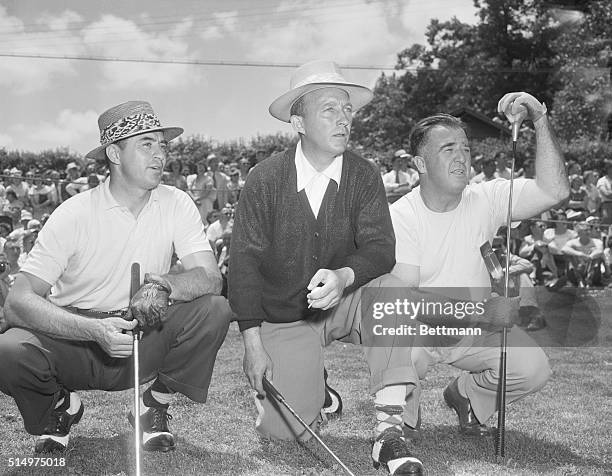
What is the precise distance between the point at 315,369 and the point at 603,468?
139cm

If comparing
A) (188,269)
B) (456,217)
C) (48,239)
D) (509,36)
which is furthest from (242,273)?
(509,36)

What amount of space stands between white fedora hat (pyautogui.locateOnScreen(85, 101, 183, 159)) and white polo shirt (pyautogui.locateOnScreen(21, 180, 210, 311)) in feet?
0.74

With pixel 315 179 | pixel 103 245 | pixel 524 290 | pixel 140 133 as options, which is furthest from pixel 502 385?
pixel 524 290

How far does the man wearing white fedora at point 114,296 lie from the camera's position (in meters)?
3.36

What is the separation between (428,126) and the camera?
4215 millimetres

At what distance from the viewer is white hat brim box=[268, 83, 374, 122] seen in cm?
392

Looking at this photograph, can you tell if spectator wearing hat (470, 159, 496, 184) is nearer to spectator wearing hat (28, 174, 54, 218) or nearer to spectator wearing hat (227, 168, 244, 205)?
spectator wearing hat (227, 168, 244, 205)

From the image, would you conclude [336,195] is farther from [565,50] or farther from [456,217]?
[565,50]

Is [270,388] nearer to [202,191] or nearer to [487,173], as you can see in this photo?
[202,191]

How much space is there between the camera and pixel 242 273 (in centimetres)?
367

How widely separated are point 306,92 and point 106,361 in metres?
1.61

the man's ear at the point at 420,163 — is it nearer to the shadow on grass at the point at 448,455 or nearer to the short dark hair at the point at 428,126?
the short dark hair at the point at 428,126

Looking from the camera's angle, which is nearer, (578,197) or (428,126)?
(428,126)

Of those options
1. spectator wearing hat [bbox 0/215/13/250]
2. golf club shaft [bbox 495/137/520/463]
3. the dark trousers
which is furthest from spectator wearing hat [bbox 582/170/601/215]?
the dark trousers
